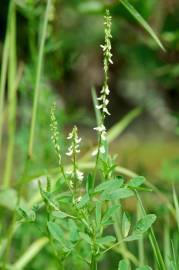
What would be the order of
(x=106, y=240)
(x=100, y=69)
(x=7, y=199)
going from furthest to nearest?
(x=100, y=69)
(x=7, y=199)
(x=106, y=240)

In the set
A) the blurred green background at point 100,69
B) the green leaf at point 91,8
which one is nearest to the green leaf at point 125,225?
the blurred green background at point 100,69

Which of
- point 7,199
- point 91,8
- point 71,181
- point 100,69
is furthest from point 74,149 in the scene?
point 100,69

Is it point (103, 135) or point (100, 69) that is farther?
point (100, 69)

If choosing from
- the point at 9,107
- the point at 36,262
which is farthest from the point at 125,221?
the point at 36,262

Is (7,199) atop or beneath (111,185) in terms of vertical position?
beneath

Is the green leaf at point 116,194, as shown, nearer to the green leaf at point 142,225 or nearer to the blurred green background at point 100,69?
the green leaf at point 142,225

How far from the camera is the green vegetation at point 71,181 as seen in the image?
0.86 meters

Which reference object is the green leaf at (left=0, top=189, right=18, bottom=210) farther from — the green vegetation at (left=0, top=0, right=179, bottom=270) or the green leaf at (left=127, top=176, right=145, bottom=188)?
the green leaf at (left=127, top=176, right=145, bottom=188)

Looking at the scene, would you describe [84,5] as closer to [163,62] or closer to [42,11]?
[42,11]

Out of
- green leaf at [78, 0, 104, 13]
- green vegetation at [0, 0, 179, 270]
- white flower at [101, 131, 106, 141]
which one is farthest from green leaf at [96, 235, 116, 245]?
green leaf at [78, 0, 104, 13]

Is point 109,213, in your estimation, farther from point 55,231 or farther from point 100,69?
point 100,69

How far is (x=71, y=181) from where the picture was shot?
34.4 inches

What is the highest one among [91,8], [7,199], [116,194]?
[91,8]

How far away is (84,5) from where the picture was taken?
1.79 metres
